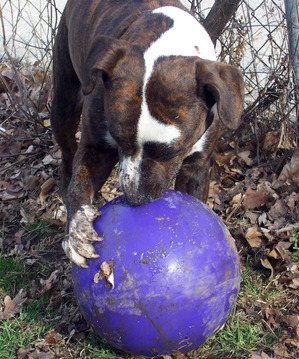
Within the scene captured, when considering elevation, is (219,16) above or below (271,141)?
above

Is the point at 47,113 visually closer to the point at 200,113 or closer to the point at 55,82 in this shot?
the point at 55,82

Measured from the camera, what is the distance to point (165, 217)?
2668 millimetres

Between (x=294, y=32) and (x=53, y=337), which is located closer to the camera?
(x=53, y=337)

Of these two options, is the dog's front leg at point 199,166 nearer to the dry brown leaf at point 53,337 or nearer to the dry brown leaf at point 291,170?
the dry brown leaf at point 291,170

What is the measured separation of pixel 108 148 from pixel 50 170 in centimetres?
192

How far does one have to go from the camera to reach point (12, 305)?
3449mm

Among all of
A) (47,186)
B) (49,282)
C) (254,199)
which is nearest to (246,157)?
(254,199)

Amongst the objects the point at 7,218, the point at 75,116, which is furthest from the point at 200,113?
the point at 7,218

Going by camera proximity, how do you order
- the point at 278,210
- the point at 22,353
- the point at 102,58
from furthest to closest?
the point at 278,210
the point at 22,353
the point at 102,58

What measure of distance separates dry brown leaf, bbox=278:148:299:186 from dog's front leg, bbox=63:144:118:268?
5.51 ft

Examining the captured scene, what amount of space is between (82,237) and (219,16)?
8.38ft

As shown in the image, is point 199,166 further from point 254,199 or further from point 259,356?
point 259,356

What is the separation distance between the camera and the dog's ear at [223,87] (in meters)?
2.73

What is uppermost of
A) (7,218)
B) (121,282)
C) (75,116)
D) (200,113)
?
(200,113)
